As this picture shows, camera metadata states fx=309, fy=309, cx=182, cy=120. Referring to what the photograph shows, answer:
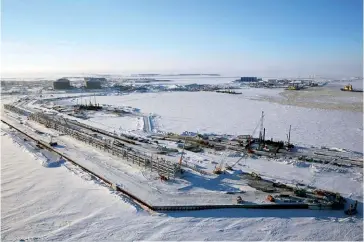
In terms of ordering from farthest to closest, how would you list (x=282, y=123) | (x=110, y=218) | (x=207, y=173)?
(x=282, y=123) → (x=207, y=173) → (x=110, y=218)

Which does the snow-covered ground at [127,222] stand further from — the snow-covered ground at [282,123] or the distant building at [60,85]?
the distant building at [60,85]

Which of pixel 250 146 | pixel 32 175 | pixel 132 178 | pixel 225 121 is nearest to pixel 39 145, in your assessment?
pixel 32 175

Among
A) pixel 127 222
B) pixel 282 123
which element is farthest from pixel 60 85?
pixel 127 222

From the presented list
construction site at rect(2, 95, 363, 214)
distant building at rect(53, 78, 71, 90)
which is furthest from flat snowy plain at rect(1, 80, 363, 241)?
distant building at rect(53, 78, 71, 90)

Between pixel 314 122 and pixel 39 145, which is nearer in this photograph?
pixel 39 145

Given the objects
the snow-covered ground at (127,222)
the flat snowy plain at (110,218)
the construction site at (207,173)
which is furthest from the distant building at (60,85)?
the snow-covered ground at (127,222)

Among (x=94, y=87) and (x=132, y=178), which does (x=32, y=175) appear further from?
(x=94, y=87)

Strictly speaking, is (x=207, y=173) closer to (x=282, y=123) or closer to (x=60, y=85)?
(x=282, y=123)

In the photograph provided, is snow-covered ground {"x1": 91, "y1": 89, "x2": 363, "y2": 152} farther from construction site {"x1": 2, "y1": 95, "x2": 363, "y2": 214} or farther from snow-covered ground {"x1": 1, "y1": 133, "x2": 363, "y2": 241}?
snow-covered ground {"x1": 1, "y1": 133, "x2": 363, "y2": 241}
